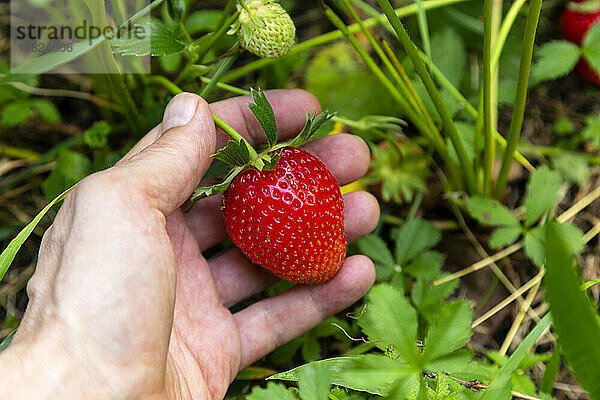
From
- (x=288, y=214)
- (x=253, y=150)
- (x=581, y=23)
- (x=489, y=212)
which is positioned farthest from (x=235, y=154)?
(x=581, y=23)

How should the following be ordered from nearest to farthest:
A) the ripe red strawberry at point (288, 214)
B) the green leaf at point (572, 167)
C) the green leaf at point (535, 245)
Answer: the ripe red strawberry at point (288, 214) < the green leaf at point (535, 245) < the green leaf at point (572, 167)

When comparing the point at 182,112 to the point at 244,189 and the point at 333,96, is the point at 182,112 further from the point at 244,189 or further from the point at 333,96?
the point at 333,96

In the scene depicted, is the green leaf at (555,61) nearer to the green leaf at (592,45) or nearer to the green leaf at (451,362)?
the green leaf at (592,45)

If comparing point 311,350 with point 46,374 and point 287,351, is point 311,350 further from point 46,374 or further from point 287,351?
point 46,374

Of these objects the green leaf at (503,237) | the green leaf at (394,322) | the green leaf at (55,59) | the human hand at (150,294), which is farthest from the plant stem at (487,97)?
the green leaf at (55,59)

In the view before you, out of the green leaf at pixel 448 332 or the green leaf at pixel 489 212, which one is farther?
the green leaf at pixel 489 212
